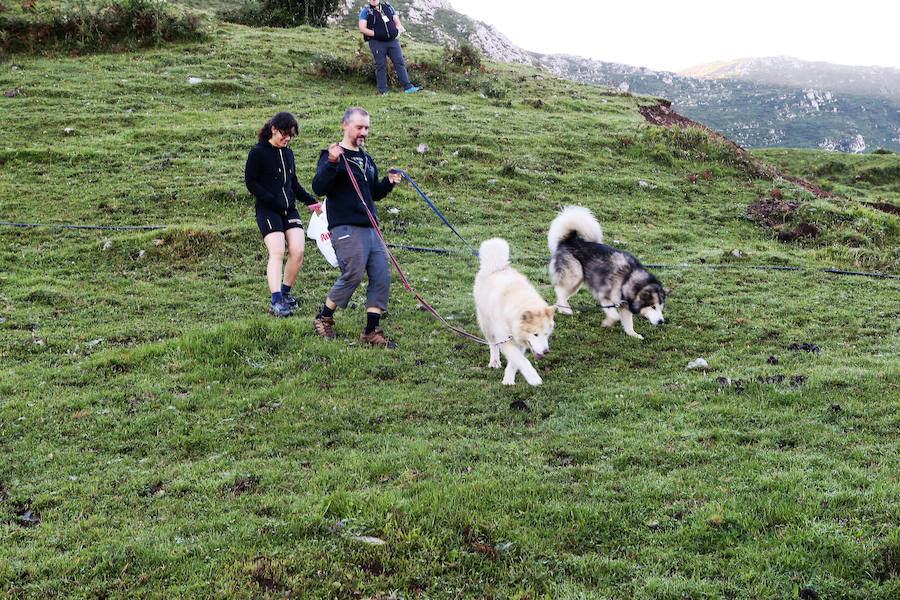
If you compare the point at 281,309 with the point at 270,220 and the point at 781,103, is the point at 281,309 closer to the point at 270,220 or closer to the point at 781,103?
the point at 270,220

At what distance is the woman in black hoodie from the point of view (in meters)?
8.11

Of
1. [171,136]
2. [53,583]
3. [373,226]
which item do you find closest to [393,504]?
[53,583]

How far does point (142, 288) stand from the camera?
969 cm

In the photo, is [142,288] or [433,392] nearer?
[433,392]

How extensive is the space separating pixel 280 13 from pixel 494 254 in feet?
108

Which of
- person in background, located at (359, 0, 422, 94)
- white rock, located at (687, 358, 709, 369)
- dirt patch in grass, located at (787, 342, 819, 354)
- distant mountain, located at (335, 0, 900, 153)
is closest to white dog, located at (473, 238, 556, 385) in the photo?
white rock, located at (687, 358, 709, 369)

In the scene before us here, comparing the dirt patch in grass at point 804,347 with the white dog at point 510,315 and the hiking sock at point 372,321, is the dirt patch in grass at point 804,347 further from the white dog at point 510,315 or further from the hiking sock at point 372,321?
the hiking sock at point 372,321

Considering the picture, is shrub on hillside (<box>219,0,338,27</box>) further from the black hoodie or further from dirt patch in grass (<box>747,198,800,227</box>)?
the black hoodie

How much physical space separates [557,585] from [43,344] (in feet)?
24.9

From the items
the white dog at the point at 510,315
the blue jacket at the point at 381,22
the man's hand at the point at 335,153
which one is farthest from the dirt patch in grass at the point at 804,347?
the blue jacket at the point at 381,22

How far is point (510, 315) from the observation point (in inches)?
270

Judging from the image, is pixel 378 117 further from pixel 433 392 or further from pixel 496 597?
pixel 496 597

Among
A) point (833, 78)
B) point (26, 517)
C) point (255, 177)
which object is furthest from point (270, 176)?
point (833, 78)

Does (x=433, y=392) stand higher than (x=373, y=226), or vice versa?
(x=373, y=226)
